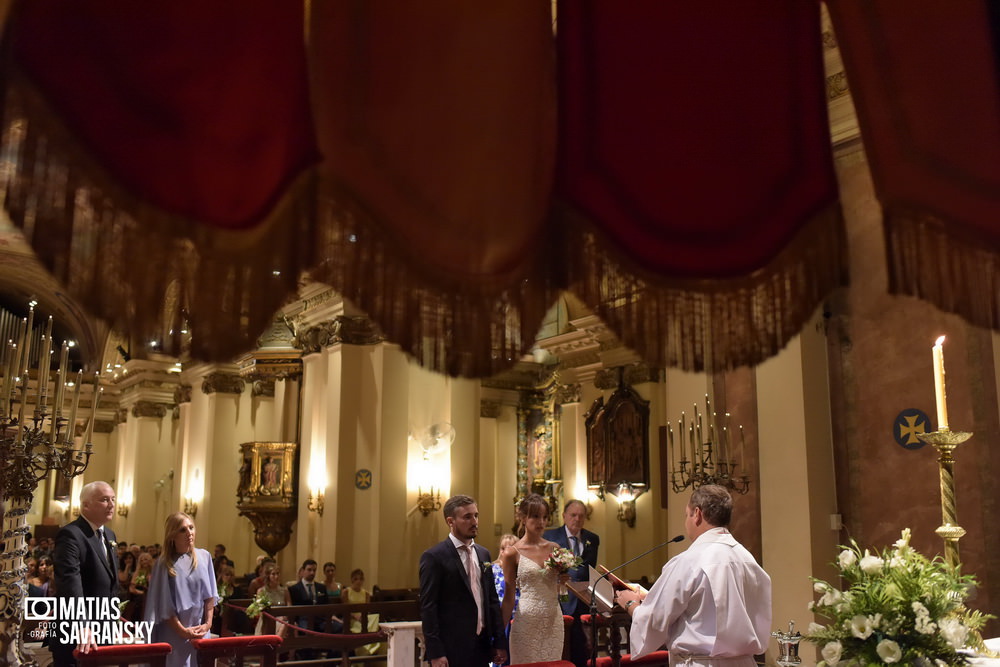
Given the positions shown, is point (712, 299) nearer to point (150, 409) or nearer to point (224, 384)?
point (224, 384)

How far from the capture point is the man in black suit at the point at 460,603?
5133 mm

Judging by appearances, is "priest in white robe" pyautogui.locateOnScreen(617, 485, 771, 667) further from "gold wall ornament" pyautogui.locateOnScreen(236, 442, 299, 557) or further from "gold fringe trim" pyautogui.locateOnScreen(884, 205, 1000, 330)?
"gold wall ornament" pyautogui.locateOnScreen(236, 442, 299, 557)

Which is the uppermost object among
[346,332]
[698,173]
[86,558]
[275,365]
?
[346,332]

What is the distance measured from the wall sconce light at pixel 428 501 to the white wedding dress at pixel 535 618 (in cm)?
917

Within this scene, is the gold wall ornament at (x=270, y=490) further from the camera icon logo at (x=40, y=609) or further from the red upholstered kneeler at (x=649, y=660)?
the red upholstered kneeler at (x=649, y=660)

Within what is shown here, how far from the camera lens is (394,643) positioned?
709cm

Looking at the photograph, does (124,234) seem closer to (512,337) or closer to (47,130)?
(47,130)

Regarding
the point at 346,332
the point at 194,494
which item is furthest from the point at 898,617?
the point at 194,494

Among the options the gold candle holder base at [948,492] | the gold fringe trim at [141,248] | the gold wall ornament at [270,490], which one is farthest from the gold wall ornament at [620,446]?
the gold fringe trim at [141,248]

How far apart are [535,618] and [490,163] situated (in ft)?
11.8

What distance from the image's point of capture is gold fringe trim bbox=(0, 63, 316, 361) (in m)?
1.78

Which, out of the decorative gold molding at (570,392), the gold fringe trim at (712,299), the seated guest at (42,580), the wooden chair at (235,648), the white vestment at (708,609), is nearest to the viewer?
the gold fringe trim at (712,299)

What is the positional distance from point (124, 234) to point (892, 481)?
780 centimetres

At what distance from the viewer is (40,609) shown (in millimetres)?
6500
